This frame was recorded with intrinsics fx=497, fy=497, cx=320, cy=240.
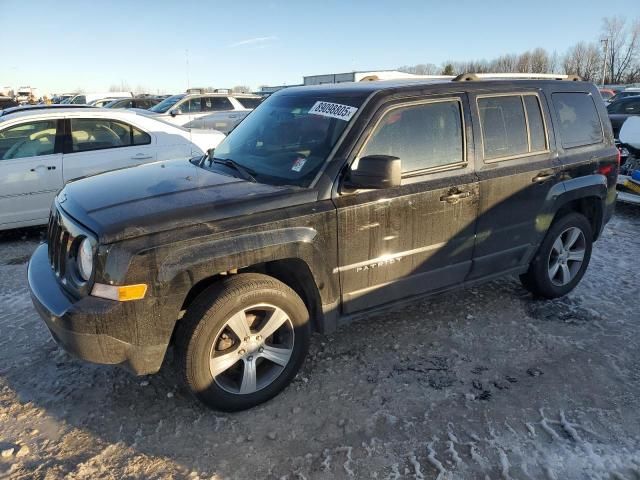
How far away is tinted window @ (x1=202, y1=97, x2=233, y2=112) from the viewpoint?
1555cm

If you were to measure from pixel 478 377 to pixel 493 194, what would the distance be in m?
1.37

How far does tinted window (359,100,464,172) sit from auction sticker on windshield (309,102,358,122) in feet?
0.70

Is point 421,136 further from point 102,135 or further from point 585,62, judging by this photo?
point 585,62

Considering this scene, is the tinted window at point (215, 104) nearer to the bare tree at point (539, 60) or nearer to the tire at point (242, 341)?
the tire at point (242, 341)

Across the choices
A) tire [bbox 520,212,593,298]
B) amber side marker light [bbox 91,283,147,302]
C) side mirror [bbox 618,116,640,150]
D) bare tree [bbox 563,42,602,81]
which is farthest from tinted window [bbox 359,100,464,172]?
bare tree [bbox 563,42,602,81]

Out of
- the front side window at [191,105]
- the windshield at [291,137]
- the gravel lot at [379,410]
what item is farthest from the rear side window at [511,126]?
the front side window at [191,105]

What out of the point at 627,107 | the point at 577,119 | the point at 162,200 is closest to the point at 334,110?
the point at 162,200

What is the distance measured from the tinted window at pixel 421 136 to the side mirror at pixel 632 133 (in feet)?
19.4

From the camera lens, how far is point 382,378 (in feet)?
11.2

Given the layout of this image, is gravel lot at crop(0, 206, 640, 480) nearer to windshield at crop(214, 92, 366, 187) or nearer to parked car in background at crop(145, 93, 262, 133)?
windshield at crop(214, 92, 366, 187)

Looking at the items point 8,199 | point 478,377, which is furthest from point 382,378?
point 8,199

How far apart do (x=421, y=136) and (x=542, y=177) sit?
1253mm

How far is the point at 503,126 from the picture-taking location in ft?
12.8

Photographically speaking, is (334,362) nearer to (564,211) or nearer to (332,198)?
(332,198)
